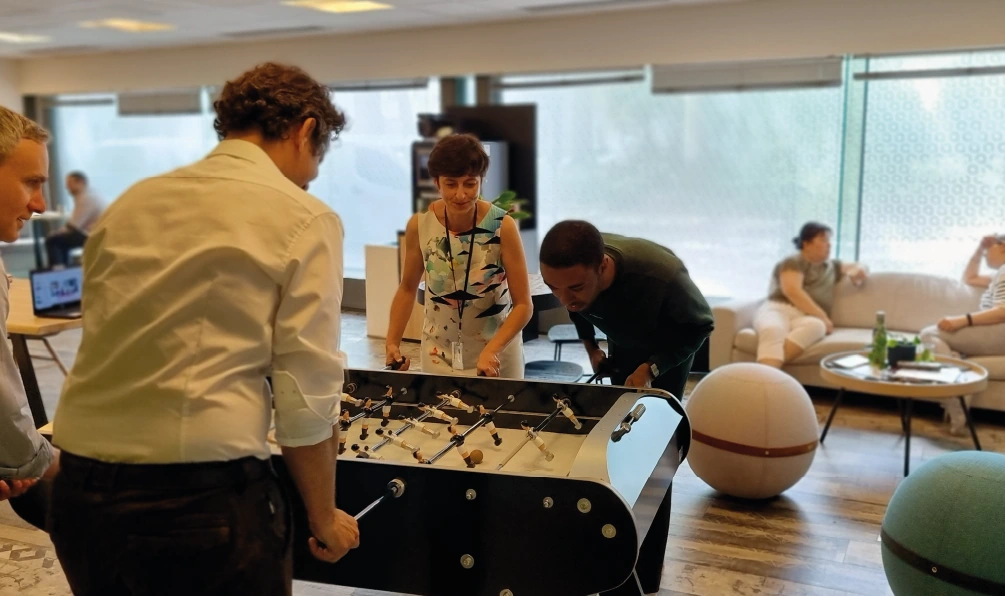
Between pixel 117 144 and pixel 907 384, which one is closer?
pixel 907 384

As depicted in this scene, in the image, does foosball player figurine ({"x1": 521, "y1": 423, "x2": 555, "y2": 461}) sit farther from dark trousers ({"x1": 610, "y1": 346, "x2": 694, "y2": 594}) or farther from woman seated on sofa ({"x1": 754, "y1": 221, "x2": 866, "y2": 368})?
woman seated on sofa ({"x1": 754, "y1": 221, "x2": 866, "y2": 368})

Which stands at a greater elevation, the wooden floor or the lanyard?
the lanyard

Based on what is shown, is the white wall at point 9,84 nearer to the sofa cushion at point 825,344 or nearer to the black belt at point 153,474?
the sofa cushion at point 825,344

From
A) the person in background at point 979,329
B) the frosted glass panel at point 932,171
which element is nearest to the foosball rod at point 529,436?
the person in background at point 979,329

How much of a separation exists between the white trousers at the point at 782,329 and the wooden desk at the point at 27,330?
12.4ft

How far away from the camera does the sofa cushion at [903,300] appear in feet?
18.1

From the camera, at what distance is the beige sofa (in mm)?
5453

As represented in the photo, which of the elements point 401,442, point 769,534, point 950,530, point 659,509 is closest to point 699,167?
point 769,534

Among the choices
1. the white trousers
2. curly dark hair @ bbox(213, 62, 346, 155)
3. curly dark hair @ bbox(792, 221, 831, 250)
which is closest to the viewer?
curly dark hair @ bbox(213, 62, 346, 155)

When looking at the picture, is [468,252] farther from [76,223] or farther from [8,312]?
[76,223]

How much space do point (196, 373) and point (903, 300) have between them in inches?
208

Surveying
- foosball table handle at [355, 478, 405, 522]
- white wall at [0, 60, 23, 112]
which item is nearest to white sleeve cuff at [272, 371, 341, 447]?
foosball table handle at [355, 478, 405, 522]

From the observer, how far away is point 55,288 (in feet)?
14.7

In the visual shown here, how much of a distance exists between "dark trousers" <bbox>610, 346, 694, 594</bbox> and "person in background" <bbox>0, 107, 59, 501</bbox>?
5.60 feet
